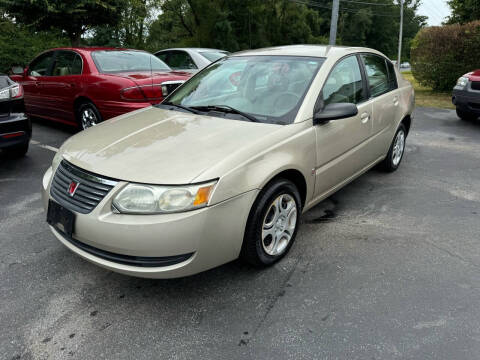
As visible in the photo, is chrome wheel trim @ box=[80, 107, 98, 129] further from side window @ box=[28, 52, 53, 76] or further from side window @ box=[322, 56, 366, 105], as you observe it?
side window @ box=[322, 56, 366, 105]

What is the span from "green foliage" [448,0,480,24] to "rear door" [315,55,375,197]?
15.7 metres

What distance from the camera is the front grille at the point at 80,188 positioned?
2.33 metres

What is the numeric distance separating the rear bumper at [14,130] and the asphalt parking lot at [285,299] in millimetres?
1131

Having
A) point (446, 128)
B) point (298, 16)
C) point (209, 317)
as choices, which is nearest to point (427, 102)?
point (446, 128)

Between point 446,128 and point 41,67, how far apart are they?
7.79 meters

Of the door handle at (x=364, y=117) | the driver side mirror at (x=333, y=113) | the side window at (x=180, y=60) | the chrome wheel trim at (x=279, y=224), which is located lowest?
the chrome wheel trim at (x=279, y=224)

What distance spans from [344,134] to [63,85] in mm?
4812

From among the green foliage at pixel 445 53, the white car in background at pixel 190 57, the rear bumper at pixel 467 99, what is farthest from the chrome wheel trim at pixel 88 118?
the green foliage at pixel 445 53

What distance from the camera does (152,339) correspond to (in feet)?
7.30

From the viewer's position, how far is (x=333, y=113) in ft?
9.89

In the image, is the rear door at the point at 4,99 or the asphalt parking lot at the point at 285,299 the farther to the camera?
the rear door at the point at 4,99

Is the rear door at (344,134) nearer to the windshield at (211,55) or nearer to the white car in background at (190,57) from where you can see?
the white car in background at (190,57)

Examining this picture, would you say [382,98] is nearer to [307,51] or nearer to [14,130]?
[307,51]

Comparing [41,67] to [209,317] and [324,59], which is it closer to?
[324,59]
